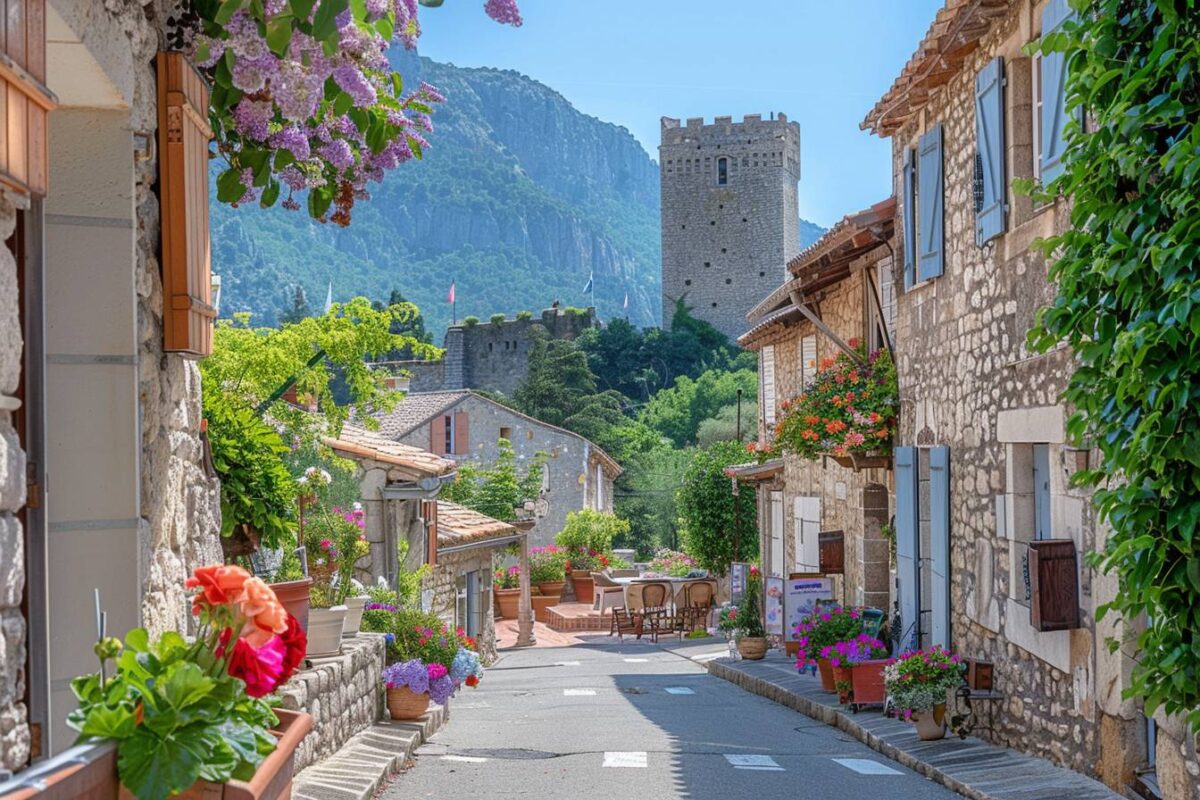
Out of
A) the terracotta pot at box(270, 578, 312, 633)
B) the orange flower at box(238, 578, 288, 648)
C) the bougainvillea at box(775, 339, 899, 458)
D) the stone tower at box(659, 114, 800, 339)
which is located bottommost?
the terracotta pot at box(270, 578, 312, 633)

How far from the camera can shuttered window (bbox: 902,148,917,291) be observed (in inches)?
404

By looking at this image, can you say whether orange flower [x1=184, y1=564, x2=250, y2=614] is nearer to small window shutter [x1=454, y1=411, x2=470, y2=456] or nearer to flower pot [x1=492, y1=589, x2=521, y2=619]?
flower pot [x1=492, y1=589, x2=521, y2=619]

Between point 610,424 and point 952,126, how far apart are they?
42.3 m

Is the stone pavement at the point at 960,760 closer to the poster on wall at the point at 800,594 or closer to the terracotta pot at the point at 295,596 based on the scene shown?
the poster on wall at the point at 800,594

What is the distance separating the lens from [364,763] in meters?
6.95

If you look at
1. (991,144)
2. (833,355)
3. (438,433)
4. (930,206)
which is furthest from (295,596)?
(438,433)

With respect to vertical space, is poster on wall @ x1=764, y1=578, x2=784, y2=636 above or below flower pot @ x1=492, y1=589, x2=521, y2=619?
above

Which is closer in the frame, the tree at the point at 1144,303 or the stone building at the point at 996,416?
the tree at the point at 1144,303

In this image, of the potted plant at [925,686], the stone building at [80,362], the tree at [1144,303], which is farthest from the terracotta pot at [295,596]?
the potted plant at [925,686]

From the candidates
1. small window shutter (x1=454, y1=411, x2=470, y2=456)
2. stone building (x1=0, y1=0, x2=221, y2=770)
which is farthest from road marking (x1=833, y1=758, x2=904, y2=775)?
small window shutter (x1=454, y1=411, x2=470, y2=456)

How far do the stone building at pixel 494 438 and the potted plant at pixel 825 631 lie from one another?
79.9ft

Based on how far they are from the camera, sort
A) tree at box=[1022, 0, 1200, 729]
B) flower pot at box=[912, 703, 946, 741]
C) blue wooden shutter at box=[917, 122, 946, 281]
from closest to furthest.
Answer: tree at box=[1022, 0, 1200, 729] < flower pot at box=[912, 703, 946, 741] < blue wooden shutter at box=[917, 122, 946, 281]

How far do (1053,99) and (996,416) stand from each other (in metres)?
2.13

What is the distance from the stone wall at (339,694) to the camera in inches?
247
